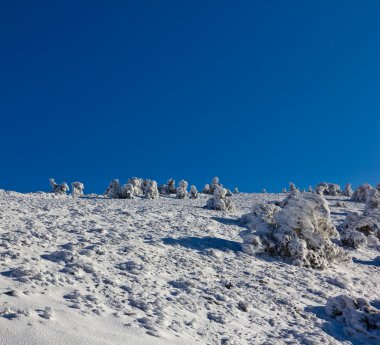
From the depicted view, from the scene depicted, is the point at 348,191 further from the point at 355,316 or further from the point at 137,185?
the point at 355,316

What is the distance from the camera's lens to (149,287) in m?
10.1

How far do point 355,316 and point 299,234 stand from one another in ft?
23.1

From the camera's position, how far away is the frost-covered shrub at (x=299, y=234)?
1612 centimetres

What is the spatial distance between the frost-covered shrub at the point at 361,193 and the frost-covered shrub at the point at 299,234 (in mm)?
31666

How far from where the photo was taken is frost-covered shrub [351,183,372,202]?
4862 centimetres

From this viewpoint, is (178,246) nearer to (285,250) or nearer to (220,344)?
(285,250)

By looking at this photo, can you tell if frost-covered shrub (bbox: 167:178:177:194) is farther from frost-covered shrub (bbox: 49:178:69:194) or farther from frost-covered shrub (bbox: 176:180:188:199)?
frost-covered shrub (bbox: 49:178:69:194)

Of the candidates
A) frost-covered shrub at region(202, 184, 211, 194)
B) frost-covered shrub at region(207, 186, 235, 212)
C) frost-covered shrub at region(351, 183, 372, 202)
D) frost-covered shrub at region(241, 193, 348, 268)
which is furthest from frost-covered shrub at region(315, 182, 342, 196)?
frost-covered shrub at region(241, 193, 348, 268)

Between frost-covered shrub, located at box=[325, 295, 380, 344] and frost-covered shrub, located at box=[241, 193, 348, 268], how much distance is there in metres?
4.38

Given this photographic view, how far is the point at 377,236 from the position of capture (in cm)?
2562

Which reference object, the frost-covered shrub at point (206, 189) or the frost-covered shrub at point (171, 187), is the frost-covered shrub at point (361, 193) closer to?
the frost-covered shrub at point (206, 189)

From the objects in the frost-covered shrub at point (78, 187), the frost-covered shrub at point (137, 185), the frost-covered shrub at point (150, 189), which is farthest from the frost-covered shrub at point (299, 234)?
the frost-covered shrub at point (78, 187)

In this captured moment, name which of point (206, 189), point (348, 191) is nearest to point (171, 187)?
point (206, 189)

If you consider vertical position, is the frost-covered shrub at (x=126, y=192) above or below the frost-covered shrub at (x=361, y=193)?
below
